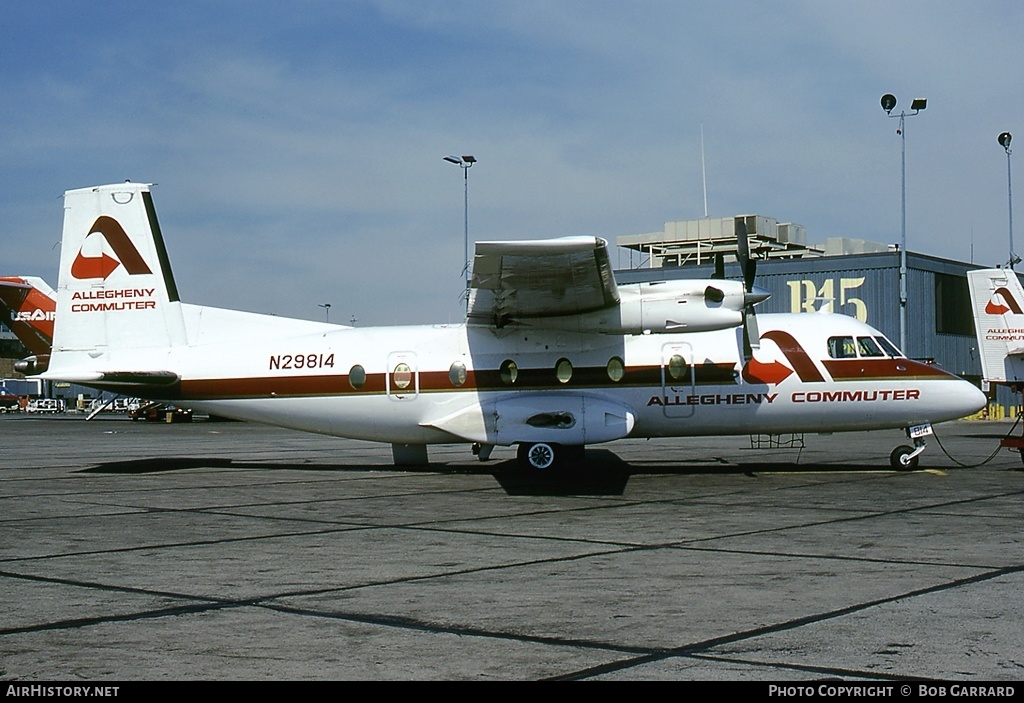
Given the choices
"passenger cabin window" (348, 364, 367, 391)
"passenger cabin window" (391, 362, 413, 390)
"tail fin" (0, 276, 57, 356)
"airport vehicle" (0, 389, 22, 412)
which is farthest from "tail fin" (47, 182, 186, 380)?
"airport vehicle" (0, 389, 22, 412)

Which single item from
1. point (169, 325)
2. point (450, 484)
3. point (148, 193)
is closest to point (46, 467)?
point (169, 325)

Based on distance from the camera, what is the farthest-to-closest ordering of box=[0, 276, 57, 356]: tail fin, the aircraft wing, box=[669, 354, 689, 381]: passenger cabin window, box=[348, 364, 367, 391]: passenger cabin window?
box=[0, 276, 57, 356]: tail fin, box=[348, 364, 367, 391]: passenger cabin window, box=[669, 354, 689, 381]: passenger cabin window, the aircraft wing

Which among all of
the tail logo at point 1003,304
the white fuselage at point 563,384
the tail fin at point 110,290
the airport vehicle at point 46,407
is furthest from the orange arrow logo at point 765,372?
the airport vehicle at point 46,407

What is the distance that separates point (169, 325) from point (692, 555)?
14.5m

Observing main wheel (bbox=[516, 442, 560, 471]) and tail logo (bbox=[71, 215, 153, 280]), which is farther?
tail logo (bbox=[71, 215, 153, 280])

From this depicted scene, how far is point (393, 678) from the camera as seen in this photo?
5695 mm

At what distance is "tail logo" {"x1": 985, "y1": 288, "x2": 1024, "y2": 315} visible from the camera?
31.5 meters

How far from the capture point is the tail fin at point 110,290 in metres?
20.9

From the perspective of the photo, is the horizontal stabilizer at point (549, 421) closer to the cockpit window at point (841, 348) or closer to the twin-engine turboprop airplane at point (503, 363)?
the twin-engine turboprop airplane at point (503, 363)

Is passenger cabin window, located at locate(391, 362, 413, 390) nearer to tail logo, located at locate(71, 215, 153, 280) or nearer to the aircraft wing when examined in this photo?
the aircraft wing

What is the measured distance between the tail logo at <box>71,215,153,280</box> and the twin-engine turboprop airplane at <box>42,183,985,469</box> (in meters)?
0.03

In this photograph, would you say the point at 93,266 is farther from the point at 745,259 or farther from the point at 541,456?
the point at 745,259

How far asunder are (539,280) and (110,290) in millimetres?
9801

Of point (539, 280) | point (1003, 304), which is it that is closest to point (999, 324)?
point (1003, 304)
